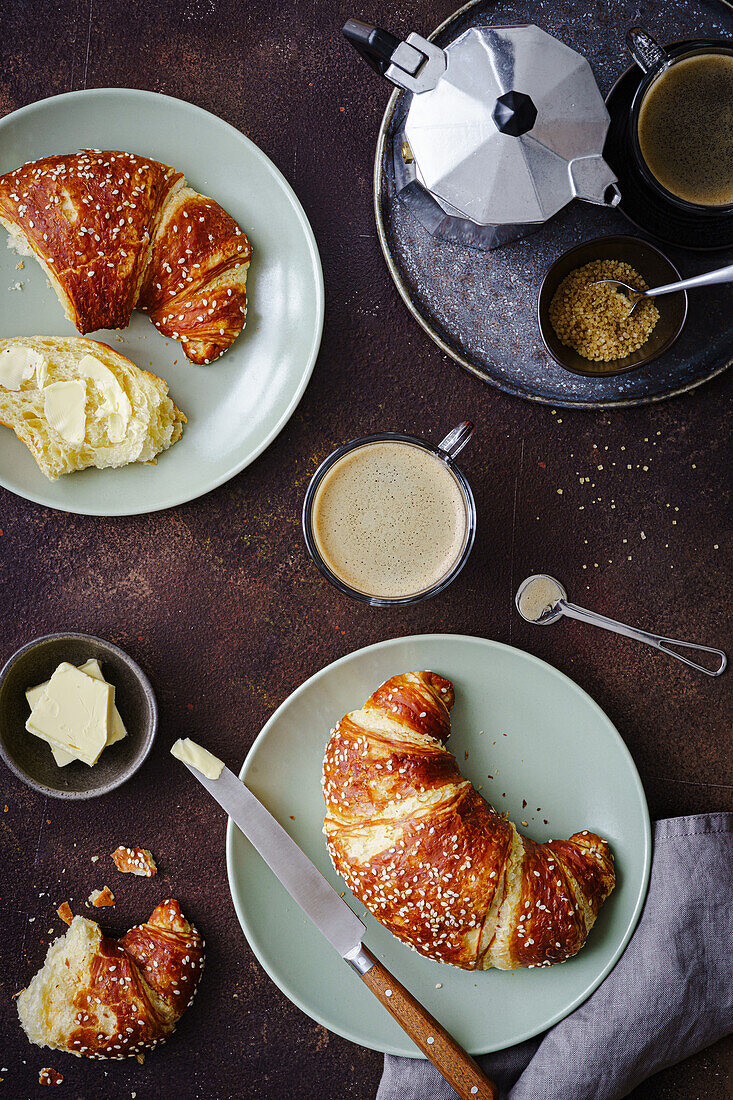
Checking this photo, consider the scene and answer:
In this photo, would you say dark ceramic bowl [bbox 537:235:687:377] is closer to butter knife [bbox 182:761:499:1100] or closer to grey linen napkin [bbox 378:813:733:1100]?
grey linen napkin [bbox 378:813:733:1100]

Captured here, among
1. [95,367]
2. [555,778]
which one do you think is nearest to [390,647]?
[555,778]

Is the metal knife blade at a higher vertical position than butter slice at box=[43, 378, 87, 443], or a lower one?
lower

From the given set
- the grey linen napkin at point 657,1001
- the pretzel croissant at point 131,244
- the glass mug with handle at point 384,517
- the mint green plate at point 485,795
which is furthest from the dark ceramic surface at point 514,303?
the grey linen napkin at point 657,1001

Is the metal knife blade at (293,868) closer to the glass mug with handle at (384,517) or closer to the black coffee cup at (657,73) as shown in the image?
the glass mug with handle at (384,517)

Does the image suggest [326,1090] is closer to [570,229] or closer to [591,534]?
[591,534]

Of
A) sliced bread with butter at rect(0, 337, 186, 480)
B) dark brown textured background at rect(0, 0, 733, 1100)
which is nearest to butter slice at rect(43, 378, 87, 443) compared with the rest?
sliced bread with butter at rect(0, 337, 186, 480)
